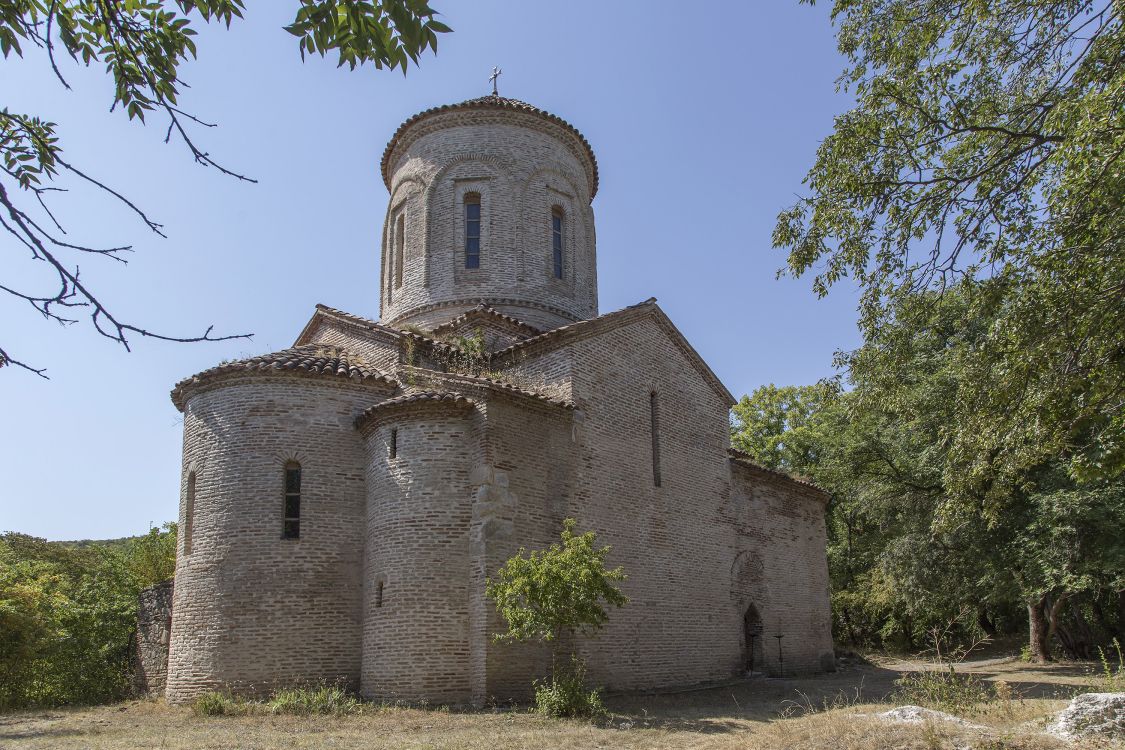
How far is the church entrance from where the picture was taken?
16719 mm

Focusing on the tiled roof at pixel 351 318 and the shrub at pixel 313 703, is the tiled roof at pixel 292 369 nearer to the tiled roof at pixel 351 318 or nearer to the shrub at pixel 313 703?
the tiled roof at pixel 351 318

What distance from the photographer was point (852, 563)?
28.0 meters

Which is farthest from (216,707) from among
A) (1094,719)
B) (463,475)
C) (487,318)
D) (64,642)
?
(1094,719)

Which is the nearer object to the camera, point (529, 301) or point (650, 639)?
point (650, 639)

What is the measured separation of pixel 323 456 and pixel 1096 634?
79.4 ft

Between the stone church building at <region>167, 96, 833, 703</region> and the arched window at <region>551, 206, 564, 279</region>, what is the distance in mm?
48

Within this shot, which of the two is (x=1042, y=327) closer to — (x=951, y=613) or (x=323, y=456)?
(x=323, y=456)

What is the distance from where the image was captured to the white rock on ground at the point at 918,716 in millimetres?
7375

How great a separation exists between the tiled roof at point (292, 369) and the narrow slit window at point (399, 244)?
4.17m

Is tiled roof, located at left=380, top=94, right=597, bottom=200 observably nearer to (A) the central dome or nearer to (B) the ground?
(A) the central dome

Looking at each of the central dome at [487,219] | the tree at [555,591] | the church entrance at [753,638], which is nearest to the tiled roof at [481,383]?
the tree at [555,591]

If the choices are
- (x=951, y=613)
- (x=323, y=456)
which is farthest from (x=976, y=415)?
(x=951, y=613)

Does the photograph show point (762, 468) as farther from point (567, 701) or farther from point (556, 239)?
point (567, 701)

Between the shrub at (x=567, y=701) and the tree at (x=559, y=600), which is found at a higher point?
the tree at (x=559, y=600)
